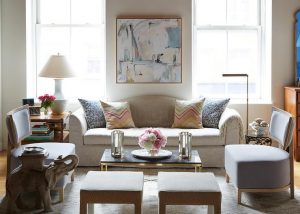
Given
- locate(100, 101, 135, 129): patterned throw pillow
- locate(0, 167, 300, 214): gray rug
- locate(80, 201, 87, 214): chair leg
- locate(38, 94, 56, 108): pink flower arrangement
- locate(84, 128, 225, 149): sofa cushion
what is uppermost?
locate(38, 94, 56, 108): pink flower arrangement

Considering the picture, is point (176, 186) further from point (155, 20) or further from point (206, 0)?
point (206, 0)

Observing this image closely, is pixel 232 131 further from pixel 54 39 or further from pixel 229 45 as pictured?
pixel 54 39

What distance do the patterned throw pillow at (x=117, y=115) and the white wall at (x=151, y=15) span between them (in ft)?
1.59

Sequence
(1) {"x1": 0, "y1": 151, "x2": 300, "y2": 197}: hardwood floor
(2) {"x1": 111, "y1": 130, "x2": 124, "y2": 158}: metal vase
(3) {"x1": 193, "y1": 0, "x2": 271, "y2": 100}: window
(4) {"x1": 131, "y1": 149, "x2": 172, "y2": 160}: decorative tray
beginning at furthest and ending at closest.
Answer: (3) {"x1": 193, "y1": 0, "x2": 271, "y2": 100}: window < (1) {"x1": 0, "y1": 151, "x2": 300, "y2": 197}: hardwood floor < (2) {"x1": 111, "y1": 130, "x2": 124, "y2": 158}: metal vase < (4) {"x1": 131, "y1": 149, "x2": 172, "y2": 160}: decorative tray

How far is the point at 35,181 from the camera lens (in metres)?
4.18

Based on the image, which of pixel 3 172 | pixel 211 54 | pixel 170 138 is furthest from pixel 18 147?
pixel 211 54

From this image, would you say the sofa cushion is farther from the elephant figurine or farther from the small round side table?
the elephant figurine

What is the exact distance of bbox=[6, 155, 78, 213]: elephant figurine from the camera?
4168 mm

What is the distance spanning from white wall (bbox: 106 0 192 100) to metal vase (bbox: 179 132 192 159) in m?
1.97

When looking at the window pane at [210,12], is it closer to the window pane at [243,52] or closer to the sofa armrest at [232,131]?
the window pane at [243,52]

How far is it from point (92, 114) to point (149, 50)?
120 centimetres

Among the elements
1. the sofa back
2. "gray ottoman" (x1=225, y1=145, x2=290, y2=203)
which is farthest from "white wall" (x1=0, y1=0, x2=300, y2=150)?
"gray ottoman" (x1=225, y1=145, x2=290, y2=203)

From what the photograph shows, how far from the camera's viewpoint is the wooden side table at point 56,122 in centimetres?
592

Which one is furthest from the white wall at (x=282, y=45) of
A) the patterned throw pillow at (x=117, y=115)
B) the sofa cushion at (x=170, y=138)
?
the patterned throw pillow at (x=117, y=115)
